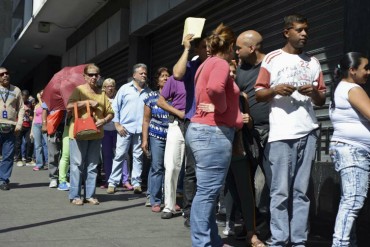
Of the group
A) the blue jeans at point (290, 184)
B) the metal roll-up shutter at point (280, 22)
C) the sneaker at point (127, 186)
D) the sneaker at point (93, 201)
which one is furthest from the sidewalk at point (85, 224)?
the metal roll-up shutter at point (280, 22)

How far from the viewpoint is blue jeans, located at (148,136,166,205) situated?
7.29 meters

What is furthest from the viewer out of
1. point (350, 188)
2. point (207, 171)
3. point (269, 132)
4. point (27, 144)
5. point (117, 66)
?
point (27, 144)

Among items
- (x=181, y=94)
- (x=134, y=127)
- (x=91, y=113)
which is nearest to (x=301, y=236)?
(x=181, y=94)

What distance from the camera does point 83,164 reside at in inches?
311

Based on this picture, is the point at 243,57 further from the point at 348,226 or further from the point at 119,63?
the point at 119,63

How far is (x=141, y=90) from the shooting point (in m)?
9.38

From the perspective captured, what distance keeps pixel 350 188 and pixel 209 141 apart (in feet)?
3.93

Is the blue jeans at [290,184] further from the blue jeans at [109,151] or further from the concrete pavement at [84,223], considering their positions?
the blue jeans at [109,151]

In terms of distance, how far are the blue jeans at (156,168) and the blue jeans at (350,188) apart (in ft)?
9.74

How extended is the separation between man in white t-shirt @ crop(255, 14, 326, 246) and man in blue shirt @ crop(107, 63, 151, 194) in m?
4.54

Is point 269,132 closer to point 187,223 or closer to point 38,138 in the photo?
point 187,223

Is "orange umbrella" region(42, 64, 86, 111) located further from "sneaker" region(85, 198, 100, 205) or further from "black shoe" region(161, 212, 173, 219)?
"black shoe" region(161, 212, 173, 219)

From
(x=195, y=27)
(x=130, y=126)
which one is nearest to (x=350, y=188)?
(x=195, y=27)

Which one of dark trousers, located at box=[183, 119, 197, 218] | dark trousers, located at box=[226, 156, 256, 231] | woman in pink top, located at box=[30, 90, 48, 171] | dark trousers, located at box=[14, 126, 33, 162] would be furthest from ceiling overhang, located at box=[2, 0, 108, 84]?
dark trousers, located at box=[226, 156, 256, 231]
